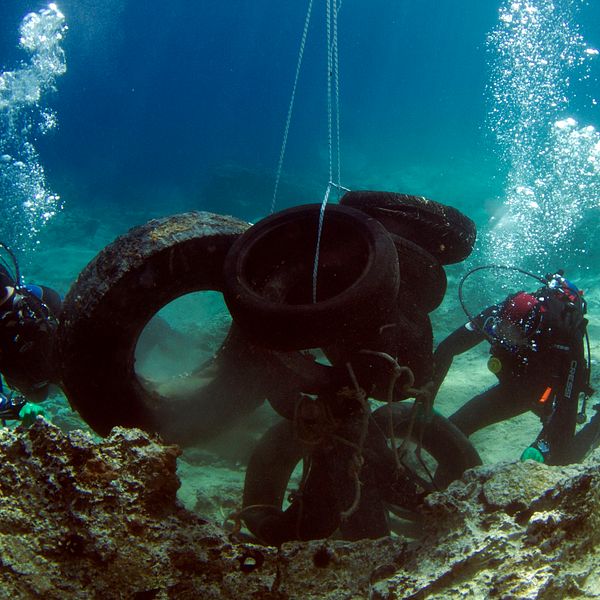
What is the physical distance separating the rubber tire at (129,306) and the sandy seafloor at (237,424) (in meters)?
0.18

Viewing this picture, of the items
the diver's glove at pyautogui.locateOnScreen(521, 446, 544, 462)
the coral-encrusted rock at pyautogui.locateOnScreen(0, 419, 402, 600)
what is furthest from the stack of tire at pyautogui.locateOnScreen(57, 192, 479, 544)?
the diver's glove at pyautogui.locateOnScreen(521, 446, 544, 462)

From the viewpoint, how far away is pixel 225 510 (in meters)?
4.41

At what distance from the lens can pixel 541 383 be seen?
444cm

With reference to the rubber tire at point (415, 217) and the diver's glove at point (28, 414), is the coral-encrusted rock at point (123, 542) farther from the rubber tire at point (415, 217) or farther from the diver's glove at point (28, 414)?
the rubber tire at point (415, 217)

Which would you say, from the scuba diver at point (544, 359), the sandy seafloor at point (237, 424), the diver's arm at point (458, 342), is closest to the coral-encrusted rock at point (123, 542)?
the sandy seafloor at point (237, 424)

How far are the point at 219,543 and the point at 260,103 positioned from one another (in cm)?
5326

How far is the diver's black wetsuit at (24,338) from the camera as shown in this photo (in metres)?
4.18

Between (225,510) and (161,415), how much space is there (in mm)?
1708

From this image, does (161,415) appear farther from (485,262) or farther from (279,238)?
(485,262)

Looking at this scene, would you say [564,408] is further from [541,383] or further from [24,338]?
[24,338]

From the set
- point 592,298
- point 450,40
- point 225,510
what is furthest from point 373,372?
point 450,40

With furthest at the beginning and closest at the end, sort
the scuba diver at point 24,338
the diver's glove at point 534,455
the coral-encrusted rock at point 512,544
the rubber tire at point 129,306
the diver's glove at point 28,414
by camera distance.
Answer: the scuba diver at point 24,338
the diver's glove at point 534,455
the diver's glove at point 28,414
the rubber tire at point 129,306
the coral-encrusted rock at point 512,544

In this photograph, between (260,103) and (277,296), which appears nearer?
(277,296)

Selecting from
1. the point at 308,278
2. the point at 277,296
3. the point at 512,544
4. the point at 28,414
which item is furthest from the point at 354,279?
the point at 28,414
